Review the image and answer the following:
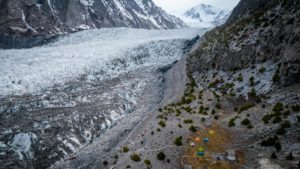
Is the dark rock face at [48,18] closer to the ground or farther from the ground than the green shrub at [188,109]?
farther from the ground

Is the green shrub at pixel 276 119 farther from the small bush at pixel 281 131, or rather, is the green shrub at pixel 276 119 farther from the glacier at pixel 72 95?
the glacier at pixel 72 95

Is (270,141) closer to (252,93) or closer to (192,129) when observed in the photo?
(192,129)

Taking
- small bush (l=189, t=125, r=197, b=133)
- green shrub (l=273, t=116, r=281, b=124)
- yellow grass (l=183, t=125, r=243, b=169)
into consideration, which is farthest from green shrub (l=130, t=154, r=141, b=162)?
green shrub (l=273, t=116, r=281, b=124)

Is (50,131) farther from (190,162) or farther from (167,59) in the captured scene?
(167,59)

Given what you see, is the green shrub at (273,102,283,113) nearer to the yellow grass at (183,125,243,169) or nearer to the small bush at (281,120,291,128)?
the small bush at (281,120,291,128)

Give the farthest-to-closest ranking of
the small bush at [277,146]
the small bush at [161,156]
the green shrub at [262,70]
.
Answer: the green shrub at [262,70] < the small bush at [161,156] < the small bush at [277,146]

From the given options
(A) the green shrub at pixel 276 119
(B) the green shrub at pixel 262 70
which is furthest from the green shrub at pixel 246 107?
(B) the green shrub at pixel 262 70
